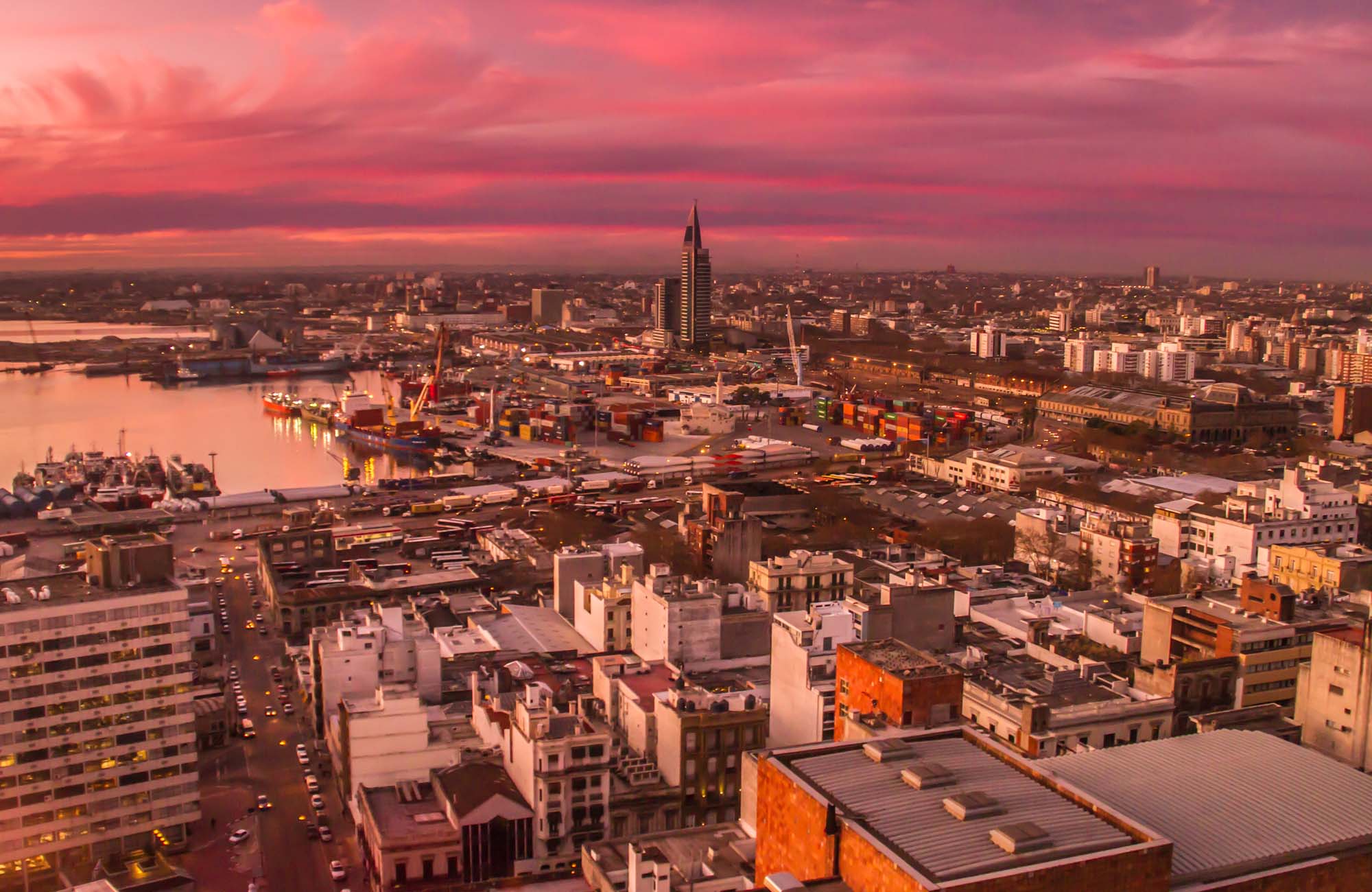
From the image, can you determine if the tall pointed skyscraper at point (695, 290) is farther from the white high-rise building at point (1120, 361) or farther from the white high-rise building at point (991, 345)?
the white high-rise building at point (1120, 361)

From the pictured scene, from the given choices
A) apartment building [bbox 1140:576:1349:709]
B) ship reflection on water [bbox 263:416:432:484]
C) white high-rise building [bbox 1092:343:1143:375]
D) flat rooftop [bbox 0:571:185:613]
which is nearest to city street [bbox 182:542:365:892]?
flat rooftop [bbox 0:571:185:613]

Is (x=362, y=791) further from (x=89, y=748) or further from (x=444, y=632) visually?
(x=444, y=632)

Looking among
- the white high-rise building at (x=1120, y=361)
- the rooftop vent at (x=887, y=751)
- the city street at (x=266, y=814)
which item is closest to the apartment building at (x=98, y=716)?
the city street at (x=266, y=814)

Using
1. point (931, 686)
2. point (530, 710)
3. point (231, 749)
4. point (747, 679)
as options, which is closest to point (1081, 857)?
point (931, 686)

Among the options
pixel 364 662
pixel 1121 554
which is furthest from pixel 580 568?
pixel 1121 554

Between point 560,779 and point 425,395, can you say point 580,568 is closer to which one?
point 560,779

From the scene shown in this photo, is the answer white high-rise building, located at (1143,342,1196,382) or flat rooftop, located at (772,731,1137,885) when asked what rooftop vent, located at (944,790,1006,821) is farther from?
white high-rise building, located at (1143,342,1196,382)
